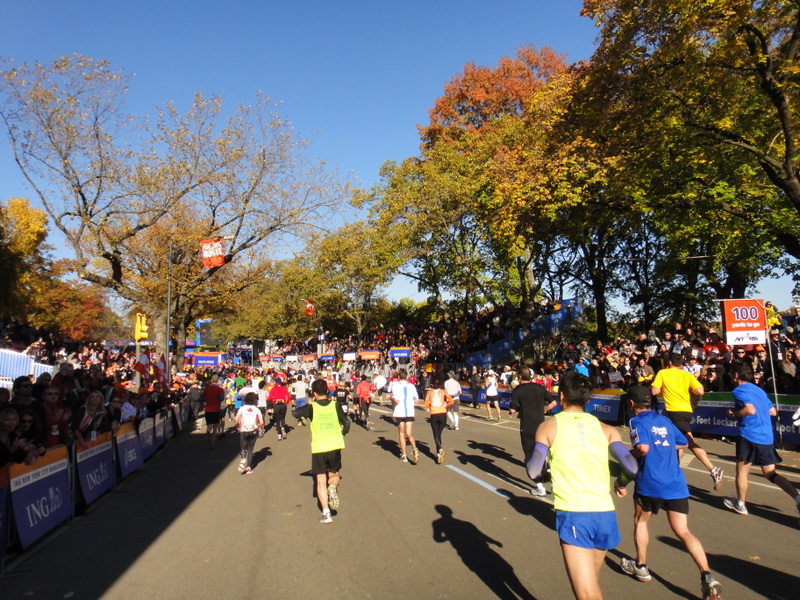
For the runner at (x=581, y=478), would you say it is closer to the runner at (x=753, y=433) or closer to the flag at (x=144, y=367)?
the runner at (x=753, y=433)

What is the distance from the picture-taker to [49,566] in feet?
19.3

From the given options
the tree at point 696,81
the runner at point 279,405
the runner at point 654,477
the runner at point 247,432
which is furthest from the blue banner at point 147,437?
the tree at point 696,81

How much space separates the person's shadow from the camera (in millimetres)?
4855

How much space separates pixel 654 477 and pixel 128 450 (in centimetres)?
964

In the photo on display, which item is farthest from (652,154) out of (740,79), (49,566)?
(49,566)

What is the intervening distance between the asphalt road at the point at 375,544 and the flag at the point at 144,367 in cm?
861

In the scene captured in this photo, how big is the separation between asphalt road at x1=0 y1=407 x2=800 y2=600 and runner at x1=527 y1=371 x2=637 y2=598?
1388mm

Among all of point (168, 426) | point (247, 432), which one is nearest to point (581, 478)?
point (247, 432)

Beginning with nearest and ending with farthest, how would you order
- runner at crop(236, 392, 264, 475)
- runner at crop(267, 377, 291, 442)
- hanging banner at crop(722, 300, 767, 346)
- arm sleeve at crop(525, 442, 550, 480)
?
1. arm sleeve at crop(525, 442, 550, 480)
2. runner at crop(236, 392, 264, 475)
3. hanging banner at crop(722, 300, 767, 346)
4. runner at crop(267, 377, 291, 442)

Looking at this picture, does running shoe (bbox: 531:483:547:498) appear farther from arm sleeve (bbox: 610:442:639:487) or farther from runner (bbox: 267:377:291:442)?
runner (bbox: 267:377:291:442)

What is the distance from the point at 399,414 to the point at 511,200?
1007cm

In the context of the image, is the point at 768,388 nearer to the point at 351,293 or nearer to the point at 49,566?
the point at 49,566

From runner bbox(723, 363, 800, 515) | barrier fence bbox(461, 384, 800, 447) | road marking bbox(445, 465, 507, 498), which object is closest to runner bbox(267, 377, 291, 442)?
road marking bbox(445, 465, 507, 498)

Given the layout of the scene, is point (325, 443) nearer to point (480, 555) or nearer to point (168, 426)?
point (480, 555)
